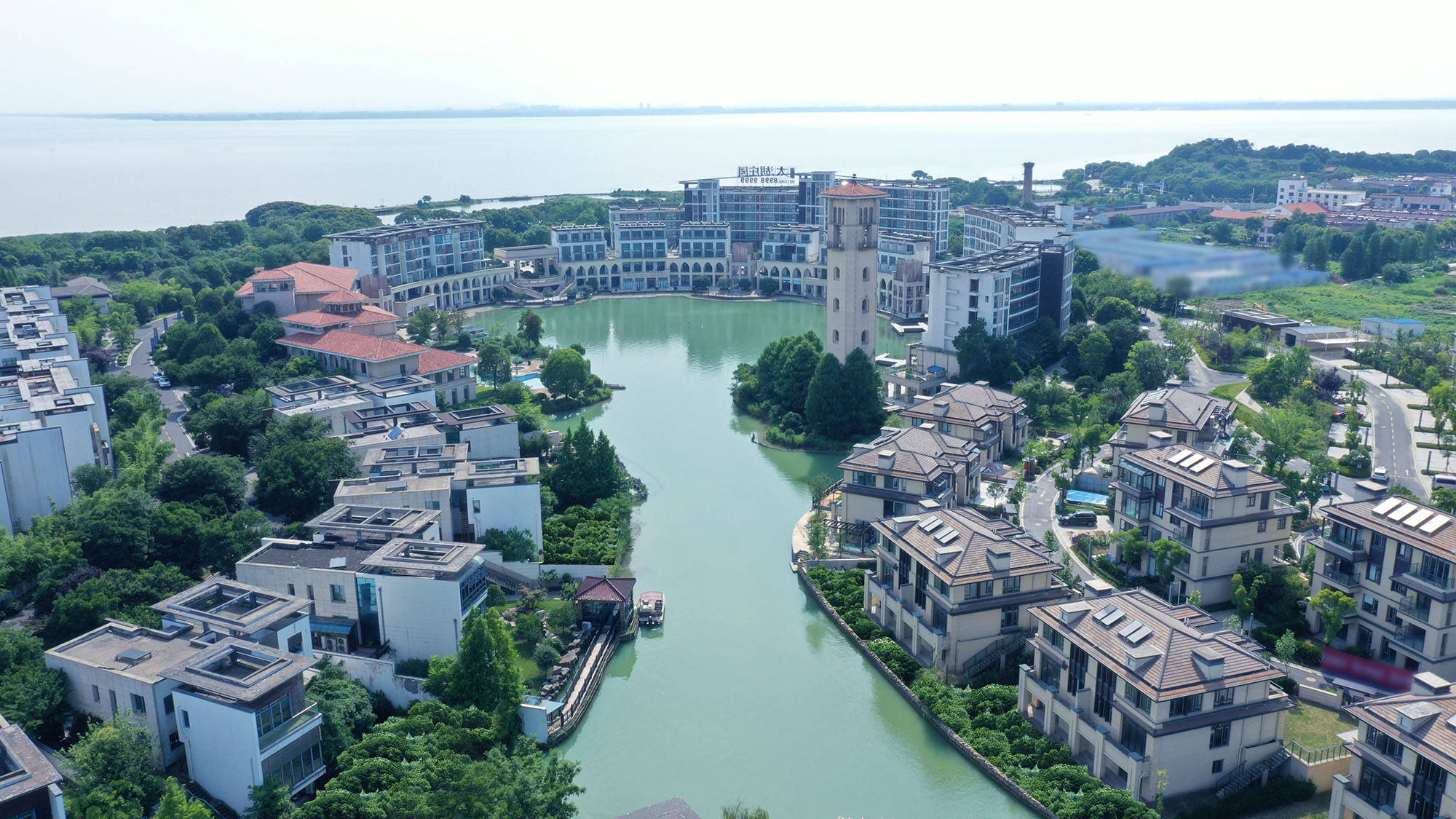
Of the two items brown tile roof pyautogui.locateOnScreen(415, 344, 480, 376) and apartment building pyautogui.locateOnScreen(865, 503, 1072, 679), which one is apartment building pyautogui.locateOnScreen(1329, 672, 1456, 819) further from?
brown tile roof pyautogui.locateOnScreen(415, 344, 480, 376)

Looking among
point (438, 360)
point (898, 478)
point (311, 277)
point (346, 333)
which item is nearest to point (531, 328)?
point (311, 277)

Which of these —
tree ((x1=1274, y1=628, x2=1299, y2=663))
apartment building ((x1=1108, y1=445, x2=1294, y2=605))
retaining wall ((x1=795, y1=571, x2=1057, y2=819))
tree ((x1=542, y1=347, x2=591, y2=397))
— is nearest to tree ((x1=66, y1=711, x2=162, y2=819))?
retaining wall ((x1=795, y1=571, x2=1057, y2=819))

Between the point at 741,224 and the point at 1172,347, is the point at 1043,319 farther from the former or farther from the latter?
the point at 741,224

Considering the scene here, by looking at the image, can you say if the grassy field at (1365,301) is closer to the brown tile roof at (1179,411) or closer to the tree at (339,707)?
the brown tile roof at (1179,411)

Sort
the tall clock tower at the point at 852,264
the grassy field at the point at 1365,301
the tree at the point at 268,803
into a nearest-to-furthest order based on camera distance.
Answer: the tree at the point at 268,803, the tall clock tower at the point at 852,264, the grassy field at the point at 1365,301

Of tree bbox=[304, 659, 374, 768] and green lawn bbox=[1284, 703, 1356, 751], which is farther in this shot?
green lawn bbox=[1284, 703, 1356, 751]

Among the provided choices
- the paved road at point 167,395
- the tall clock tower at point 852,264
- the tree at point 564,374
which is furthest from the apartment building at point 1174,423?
the paved road at point 167,395
